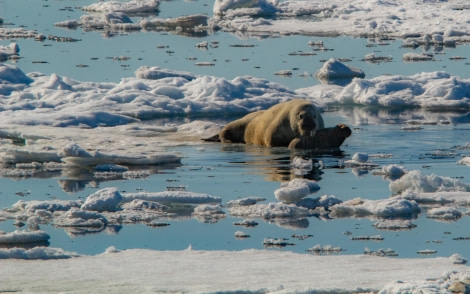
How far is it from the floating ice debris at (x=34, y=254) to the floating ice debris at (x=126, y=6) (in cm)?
2449

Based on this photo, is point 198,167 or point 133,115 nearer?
point 198,167

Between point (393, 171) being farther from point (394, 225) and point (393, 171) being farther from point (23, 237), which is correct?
point (23, 237)

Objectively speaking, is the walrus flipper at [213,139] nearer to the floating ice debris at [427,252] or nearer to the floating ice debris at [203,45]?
the floating ice debris at [427,252]

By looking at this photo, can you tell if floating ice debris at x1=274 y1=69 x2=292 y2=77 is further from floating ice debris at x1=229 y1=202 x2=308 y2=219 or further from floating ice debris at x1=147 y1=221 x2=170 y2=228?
floating ice debris at x1=147 y1=221 x2=170 y2=228

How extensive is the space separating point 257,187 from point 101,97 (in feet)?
23.7

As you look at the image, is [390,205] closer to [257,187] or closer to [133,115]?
[257,187]

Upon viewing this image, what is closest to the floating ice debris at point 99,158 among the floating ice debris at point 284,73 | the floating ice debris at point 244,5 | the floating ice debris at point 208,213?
the floating ice debris at point 208,213

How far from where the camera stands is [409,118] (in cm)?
1784

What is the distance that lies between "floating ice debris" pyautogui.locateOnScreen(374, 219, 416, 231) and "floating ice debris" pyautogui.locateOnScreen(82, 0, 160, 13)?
23492 millimetres

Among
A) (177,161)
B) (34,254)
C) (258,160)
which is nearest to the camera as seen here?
(34,254)

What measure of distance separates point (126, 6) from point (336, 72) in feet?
44.4

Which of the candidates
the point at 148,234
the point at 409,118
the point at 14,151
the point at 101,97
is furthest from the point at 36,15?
the point at 148,234

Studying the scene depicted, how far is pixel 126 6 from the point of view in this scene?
34250mm

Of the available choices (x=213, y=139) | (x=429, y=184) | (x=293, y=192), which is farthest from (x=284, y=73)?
(x=293, y=192)
